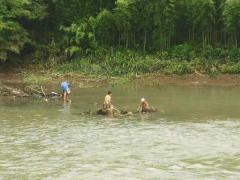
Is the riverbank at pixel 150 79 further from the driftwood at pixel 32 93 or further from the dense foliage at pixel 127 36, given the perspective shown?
the driftwood at pixel 32 93

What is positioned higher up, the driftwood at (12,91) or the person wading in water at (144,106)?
the driftwood at (12,91)

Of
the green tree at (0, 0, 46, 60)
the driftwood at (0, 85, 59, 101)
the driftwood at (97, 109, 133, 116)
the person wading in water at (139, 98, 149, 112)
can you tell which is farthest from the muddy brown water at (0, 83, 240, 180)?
the green tree at (0, 0, 46, 60)

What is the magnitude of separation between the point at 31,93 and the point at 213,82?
45.2 ft

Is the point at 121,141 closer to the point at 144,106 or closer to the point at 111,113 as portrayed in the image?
the point at 111,113

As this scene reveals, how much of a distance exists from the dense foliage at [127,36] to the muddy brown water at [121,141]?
41.1 feet

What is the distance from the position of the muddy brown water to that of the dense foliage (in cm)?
1254

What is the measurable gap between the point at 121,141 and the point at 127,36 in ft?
86.1

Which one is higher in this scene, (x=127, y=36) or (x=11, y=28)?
(x=11, y=28)

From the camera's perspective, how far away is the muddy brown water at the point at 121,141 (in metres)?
8.28

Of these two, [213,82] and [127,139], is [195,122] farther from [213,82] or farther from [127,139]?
[213,82]

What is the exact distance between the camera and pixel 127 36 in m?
36.6

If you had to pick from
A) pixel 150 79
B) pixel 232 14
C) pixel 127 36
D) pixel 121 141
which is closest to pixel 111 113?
pixel 121 141

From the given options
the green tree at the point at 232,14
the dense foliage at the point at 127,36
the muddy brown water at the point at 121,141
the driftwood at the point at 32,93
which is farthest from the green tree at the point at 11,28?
the green tree at the point at 232,14

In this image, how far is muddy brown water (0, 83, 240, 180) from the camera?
Result: 8.28 metres
